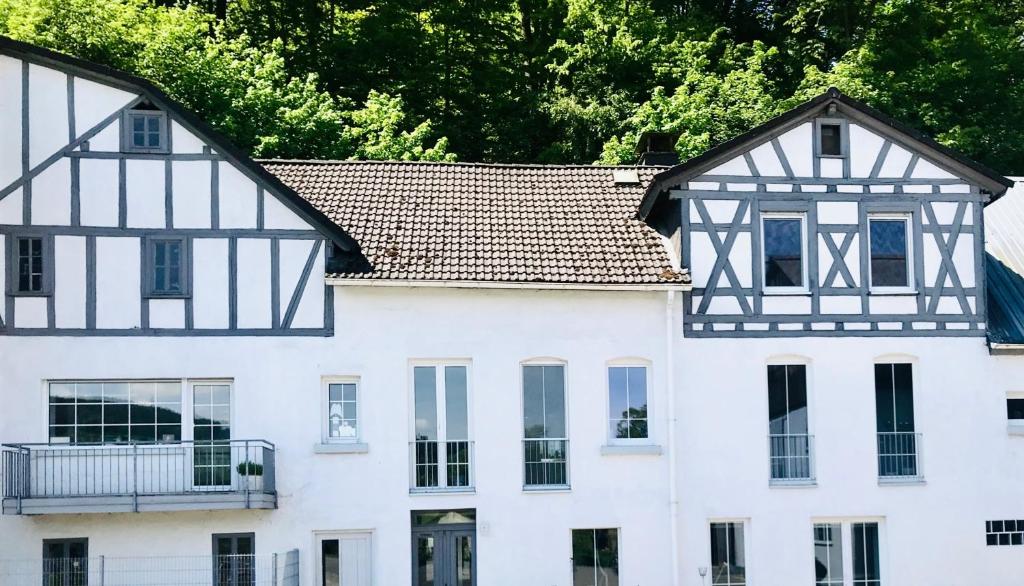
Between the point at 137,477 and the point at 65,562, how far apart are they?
1.90m

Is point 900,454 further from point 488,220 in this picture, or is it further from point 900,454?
point 488,220

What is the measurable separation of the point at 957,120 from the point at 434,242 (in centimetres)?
2032

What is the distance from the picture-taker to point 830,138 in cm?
2586

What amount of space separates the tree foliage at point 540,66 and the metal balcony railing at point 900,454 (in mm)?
12848

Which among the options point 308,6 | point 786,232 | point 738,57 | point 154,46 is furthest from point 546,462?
point 308,6

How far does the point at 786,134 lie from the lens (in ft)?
84.2

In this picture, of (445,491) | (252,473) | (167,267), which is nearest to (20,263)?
(167,267)

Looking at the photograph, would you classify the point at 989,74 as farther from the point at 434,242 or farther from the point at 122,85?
the point at 122,85

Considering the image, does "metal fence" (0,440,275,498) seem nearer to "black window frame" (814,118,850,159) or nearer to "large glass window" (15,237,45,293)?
"large glass window" (15,237,45,293)

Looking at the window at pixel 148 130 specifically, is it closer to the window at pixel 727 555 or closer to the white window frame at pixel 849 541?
the window at pixel 727 555

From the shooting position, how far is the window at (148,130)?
947 inches

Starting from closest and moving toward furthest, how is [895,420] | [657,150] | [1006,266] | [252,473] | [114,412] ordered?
[252,473] → [114,412] → [895,420] → [1006,266] → [657,150]

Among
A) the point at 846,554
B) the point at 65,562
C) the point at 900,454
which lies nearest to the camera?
the point at 65,562

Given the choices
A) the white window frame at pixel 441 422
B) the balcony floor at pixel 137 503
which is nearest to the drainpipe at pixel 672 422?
the white window frame at pixel 441 422
